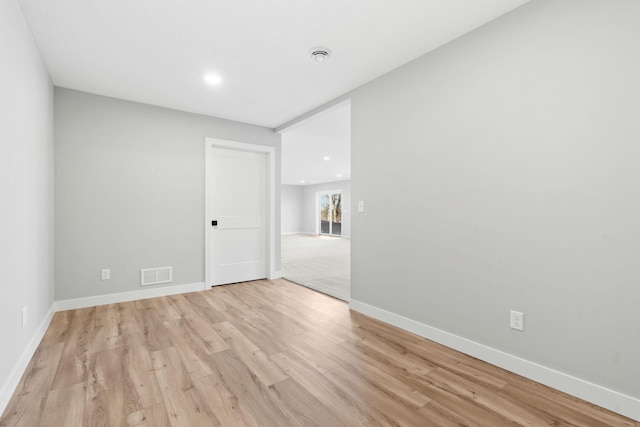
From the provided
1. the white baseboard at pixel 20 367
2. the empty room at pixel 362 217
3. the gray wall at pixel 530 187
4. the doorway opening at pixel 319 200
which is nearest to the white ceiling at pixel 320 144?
the doorway opening at pixel 319 200

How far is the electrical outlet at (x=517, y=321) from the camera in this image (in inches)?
76.2

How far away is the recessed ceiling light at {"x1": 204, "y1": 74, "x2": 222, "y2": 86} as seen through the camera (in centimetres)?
289

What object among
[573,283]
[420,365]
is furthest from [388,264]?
[573,283]

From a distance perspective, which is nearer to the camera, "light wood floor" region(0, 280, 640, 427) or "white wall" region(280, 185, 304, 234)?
"light wood floor" region(0, 280, 640, 427)

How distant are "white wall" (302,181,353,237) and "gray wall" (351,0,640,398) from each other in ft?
31.9

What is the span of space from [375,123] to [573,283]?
2.08 m

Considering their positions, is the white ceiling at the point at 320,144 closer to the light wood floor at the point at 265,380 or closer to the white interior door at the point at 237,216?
the white interior door at the point at 237,216

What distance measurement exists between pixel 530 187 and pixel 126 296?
427cm

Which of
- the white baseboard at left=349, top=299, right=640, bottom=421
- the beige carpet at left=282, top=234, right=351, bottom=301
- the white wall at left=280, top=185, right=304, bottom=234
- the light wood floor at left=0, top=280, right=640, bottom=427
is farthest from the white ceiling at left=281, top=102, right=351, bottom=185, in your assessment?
the white wall at left=280, top=185, right=304, bottom=234

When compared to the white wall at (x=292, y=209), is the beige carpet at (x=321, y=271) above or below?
below

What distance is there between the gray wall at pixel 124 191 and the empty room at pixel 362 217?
0.08 ft

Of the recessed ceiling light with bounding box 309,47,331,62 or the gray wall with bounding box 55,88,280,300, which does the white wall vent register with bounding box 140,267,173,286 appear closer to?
the gray wall with bounding box 55,88,280,300

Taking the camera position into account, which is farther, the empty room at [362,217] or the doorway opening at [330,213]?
the doorway opening at [330,213]

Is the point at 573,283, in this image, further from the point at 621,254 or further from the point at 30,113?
the point at 30,113
